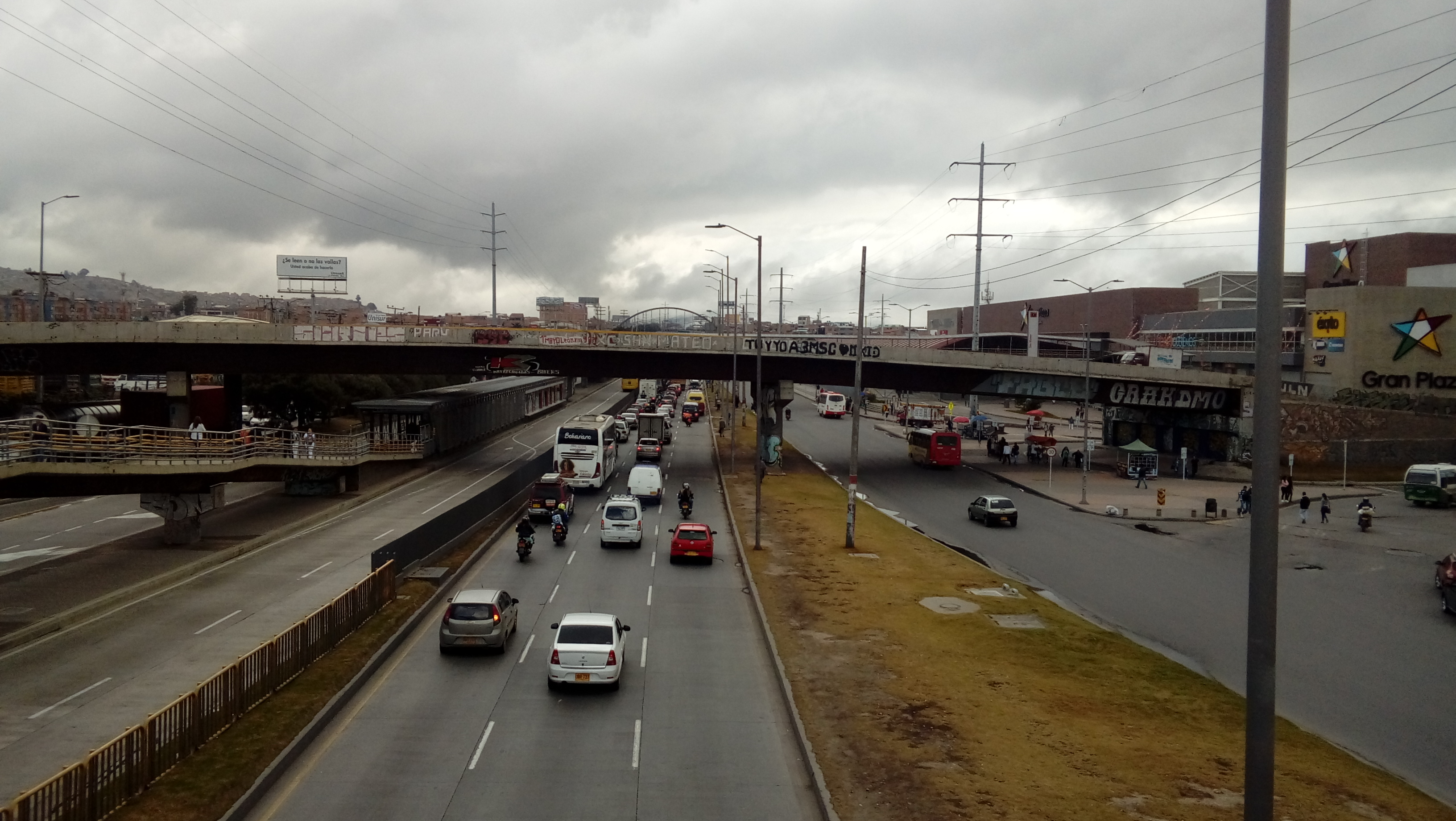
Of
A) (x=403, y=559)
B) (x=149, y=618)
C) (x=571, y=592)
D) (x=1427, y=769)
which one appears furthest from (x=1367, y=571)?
(x=149, y=618)

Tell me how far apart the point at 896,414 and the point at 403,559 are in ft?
301


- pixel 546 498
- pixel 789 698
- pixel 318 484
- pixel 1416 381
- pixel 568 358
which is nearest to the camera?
pixel 789 698

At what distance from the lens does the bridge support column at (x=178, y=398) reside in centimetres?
5669

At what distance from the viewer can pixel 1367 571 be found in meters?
34.5

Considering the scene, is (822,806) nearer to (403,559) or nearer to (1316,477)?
(403,559)

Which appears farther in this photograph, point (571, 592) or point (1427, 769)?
point (571, 592)

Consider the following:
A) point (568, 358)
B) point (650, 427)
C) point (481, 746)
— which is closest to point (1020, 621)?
point (481, 746)

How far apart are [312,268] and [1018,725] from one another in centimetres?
9894

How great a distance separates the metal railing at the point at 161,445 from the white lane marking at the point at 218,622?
6.87 metres

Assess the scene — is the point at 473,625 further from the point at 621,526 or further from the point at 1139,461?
the point at 1139,461

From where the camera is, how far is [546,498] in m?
41.1

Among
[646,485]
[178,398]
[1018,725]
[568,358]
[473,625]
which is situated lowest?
[1018,725]

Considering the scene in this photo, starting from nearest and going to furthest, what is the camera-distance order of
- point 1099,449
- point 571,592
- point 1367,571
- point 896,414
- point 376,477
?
point 571,592 < point 1367,571 < point 376,477 < point 1099,449 < point 896,414

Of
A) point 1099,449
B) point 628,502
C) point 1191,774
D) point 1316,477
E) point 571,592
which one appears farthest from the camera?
point 1099,449
